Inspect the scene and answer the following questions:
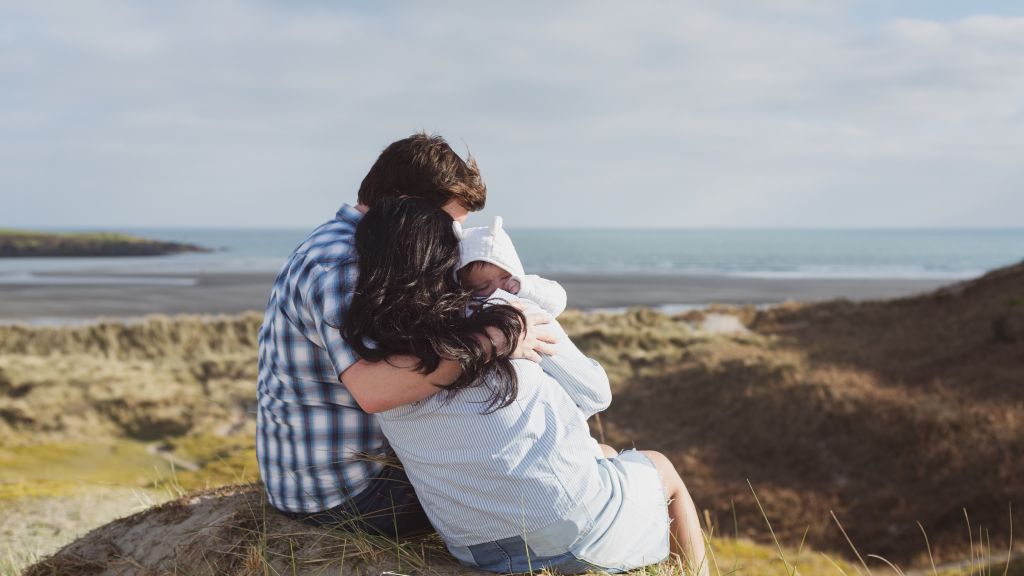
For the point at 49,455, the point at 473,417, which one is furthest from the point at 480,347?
the point at 49,455

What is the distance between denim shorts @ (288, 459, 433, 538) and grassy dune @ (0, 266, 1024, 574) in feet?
10.1

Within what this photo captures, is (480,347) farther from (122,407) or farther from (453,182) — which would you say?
(122,407)

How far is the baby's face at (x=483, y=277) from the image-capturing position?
10.0 ft

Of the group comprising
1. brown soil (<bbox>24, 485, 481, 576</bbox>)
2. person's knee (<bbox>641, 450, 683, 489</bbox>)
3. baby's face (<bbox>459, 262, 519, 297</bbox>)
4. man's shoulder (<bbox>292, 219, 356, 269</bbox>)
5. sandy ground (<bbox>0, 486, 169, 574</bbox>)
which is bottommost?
sandy ground (<bbox>0, 486, 169, 574</bbox>)

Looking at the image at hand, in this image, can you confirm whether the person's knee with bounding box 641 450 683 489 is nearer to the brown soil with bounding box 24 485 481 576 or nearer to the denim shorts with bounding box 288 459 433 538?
Answer: the brown soil with bounding box 24 485 481 576

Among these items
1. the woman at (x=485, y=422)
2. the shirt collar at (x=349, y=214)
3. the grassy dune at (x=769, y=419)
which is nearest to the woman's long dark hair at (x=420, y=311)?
the woman at (x=485, y=422)

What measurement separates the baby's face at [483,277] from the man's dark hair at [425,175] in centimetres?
32

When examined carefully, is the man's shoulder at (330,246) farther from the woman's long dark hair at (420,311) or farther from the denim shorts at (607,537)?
the denim shorts at (607,537)

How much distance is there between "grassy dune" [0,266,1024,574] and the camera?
1432 cm

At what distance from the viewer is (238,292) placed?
58125 millimetres

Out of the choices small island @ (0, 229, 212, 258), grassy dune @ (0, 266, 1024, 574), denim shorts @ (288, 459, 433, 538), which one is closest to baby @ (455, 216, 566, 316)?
denim shorts @ (288, 459, 433, 538)

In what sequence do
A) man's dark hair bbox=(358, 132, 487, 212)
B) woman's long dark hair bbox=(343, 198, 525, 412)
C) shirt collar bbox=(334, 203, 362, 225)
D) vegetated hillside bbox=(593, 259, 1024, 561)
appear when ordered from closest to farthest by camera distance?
1. woman's long dark hair bbox=(343, 198, 525, 412)
2. man's dark hair bbox=(358, 132, 487, 212)
3. shirt collar bbox=(334, 203, 362, 225)
4. vegetated hillside bbox=(593, 259, 1024, 561)

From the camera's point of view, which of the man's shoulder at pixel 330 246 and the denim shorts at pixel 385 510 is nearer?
Answer: the man's shoulder at pixel 330 246

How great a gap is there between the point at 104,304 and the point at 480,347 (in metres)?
52.3
